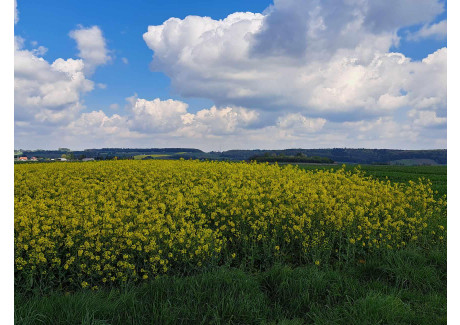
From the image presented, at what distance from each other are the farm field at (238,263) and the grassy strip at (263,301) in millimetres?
14

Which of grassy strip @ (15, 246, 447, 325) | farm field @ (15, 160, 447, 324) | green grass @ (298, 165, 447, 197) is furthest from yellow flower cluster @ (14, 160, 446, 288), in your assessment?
green grass @ (298, 165, 447, 197)

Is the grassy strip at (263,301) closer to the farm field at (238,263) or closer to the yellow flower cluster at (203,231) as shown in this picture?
the farm field at (238,263)

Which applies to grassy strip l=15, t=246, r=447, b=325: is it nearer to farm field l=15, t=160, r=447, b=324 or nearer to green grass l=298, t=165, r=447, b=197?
farm field l=15, t=160, r=447, b=324

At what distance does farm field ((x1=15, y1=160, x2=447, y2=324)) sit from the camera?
3699 millimetres

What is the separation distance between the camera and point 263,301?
3.92 m

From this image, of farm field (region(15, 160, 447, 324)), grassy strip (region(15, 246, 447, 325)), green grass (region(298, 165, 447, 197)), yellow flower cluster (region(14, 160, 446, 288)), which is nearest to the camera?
grassy strip (region(15, 246, 447, 325))

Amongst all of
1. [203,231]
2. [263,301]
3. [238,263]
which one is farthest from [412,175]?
[263,301]

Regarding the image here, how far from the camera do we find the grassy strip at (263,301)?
11.7ft

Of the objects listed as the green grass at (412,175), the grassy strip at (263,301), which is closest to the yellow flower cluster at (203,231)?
the grassy strip at (263,301)

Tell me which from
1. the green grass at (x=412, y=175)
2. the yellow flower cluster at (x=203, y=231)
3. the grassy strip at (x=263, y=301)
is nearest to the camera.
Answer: the grassy strip at (x=263, y=301)

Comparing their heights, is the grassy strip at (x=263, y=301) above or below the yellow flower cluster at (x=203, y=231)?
below

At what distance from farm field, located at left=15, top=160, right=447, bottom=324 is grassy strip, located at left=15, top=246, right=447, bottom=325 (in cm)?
1

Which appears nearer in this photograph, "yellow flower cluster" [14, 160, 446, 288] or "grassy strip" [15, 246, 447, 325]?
"grassy strip" [15, 246, 447, 325]

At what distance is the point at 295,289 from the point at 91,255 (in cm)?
279
